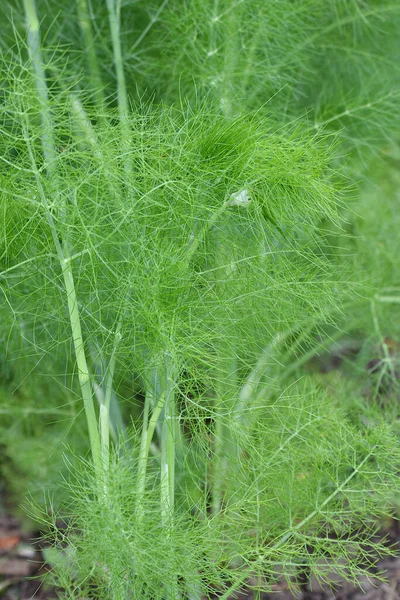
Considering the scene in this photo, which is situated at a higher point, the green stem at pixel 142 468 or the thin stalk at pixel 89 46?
the thin stalk at pixel 89 46

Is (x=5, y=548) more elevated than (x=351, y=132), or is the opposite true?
(x=351, y=132)

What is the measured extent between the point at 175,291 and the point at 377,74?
3.72 feet

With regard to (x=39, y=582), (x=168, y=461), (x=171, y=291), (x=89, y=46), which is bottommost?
(x=39, y=582)

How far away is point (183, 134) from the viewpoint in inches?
54.5

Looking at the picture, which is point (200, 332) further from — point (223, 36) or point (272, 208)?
point (223, 36)

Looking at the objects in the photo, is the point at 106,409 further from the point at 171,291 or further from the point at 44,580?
the point at 44,580

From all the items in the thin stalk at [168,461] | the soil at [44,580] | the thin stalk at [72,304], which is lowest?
the soil at [44,580]

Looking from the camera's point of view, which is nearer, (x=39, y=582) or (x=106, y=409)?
(x=106, y=409)

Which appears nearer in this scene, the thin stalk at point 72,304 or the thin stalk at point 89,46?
the thin stalk at point 72,304

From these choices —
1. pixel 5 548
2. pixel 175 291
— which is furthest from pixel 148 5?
pixel 5 548

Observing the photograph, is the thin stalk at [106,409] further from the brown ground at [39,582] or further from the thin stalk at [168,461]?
the brown ground at [39,582]

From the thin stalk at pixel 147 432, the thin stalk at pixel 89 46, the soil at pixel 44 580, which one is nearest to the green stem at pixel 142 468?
the thin stalk at pixel 147 432

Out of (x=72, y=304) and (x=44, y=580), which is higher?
(x=72, y=304)

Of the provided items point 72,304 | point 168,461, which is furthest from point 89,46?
point 168,461
